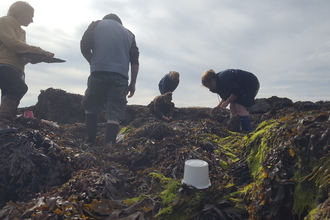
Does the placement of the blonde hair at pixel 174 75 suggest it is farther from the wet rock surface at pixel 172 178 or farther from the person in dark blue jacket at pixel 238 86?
the wet rock surface at pixel 172 178

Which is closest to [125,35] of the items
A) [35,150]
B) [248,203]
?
[35,150]

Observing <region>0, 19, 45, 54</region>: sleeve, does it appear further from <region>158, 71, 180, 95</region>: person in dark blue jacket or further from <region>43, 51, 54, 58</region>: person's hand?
<region>158, 71, 180, 95</region>: person in dark blue jacket

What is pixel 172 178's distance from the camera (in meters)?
2.73

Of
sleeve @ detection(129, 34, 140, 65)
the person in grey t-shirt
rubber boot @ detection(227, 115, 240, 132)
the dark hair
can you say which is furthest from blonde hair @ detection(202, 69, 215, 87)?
the dark hair

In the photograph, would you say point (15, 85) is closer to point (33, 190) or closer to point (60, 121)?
point (33, 190)

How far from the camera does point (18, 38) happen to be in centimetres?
393

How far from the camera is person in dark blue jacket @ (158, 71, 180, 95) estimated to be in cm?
921

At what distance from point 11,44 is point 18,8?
0.67 metres

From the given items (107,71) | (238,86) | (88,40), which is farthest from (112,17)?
(238,86)

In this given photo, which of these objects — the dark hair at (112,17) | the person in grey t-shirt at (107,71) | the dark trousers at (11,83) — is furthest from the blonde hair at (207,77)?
the dark trousers at (11,83)

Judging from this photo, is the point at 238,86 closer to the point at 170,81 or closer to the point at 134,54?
the point at 134,54

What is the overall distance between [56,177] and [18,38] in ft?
7.71

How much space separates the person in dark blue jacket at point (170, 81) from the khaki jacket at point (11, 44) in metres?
5.77

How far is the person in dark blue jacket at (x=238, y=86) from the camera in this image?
5.80m
